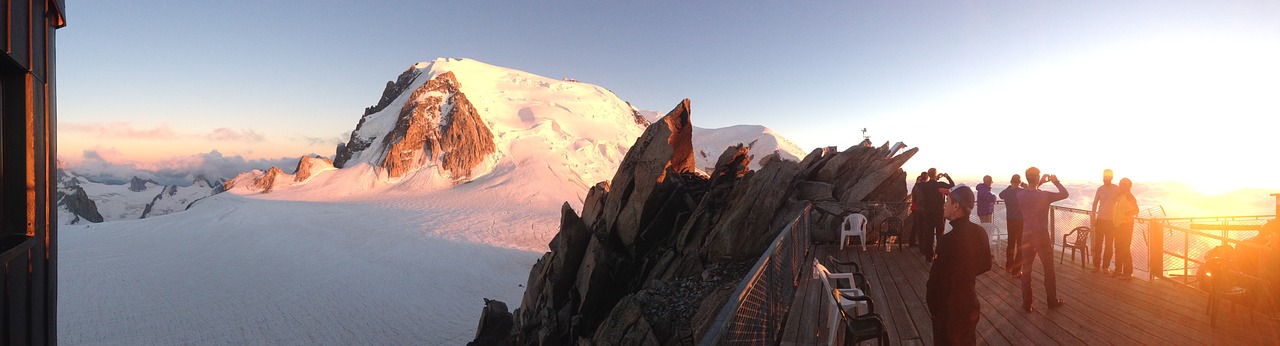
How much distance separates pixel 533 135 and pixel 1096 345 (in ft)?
320

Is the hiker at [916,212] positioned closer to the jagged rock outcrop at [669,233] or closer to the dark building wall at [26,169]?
the jagged rock outcrop at [669,233]

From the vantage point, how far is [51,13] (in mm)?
5551

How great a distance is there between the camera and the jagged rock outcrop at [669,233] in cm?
1125

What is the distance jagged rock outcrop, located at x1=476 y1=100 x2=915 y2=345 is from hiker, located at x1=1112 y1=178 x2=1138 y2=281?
5.68 meters

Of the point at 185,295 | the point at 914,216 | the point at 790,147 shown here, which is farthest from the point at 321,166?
the point at 914,216

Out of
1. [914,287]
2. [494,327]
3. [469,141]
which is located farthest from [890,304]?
[469,141]

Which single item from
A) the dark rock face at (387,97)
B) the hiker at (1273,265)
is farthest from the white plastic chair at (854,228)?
the dark rock face at (387,97)

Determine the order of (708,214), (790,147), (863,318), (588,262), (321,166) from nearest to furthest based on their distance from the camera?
(863,318), (708,214), (588,262), (321,166), (790,147)

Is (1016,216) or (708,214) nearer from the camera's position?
(1016,216)

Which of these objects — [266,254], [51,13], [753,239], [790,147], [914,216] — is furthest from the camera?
[790,147]

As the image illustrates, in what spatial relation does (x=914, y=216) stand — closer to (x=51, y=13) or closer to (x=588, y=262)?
(x=588, y=262)

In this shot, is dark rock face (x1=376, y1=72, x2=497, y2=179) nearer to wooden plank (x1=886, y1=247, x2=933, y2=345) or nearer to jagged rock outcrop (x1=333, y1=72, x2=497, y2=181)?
jagged rock outcrop (x1=333, y1=72, x2=497, y2=181)

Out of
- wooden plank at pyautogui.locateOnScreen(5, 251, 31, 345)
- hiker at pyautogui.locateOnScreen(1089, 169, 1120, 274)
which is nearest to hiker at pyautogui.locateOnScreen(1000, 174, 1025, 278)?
hiker at pyautogui.locateOnScreen(1089, 169, 1120, 274)

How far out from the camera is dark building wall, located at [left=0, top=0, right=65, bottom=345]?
449 centimetres
